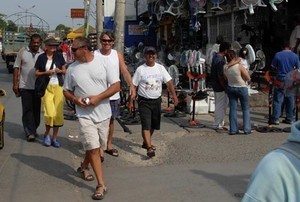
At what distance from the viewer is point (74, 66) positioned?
5.59m

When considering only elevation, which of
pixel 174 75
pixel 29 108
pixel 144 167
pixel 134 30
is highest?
pixel 134 30

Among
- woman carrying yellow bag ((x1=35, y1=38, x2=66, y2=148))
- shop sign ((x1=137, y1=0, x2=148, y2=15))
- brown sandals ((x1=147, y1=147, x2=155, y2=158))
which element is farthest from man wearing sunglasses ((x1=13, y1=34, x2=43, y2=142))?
shop sign ((x1=137, y1=0, x2=148, y2=15))

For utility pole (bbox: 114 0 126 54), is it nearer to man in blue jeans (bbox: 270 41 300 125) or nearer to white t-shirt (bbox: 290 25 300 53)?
man in blue jeans (bbox: 270 41 300 125)

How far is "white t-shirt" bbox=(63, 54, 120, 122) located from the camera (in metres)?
5.50

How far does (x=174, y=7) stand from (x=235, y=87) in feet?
28.5

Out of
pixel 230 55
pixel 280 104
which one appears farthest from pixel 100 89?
pixel 280 104

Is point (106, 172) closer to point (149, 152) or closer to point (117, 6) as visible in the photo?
point (149, 152)

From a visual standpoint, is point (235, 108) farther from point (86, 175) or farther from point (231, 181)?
point (86, 175)

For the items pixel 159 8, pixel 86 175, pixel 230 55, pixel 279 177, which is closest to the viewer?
pixel 279 177

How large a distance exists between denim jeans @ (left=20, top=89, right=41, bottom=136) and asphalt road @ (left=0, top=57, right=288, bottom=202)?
0.26 m

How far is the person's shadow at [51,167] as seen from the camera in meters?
6.15

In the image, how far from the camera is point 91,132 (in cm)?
540

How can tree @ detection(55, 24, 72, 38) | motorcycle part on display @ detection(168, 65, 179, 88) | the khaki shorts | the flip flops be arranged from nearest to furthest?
the khaki shorts, the flip flops, motorcycle part on display @ detection(168, 65, 179, 88), tree @ detection(55, 24, 72, 38)

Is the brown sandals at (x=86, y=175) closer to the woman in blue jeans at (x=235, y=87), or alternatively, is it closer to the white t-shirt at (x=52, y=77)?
the white t-shirt at (x=52, y=77)
